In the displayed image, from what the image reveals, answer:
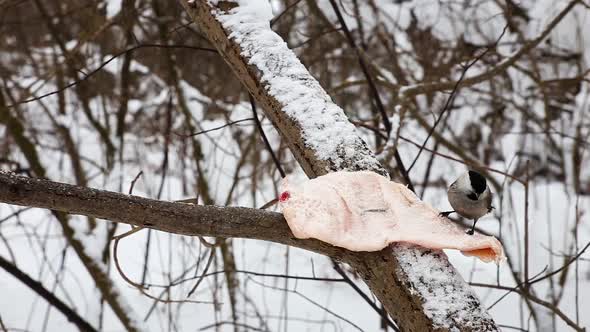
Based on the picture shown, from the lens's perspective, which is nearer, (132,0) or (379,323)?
(132,0)

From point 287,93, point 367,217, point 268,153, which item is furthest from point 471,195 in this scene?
point 268,153

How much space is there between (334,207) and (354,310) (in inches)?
69.0

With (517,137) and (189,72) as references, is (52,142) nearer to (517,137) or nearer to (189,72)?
(189,72)

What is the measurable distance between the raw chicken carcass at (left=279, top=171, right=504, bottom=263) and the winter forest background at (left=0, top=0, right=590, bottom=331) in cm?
53

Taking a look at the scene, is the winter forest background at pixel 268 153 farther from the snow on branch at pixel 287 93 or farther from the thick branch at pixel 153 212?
the thick branch at pixel 153 212

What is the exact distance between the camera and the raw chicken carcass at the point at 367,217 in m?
1.19

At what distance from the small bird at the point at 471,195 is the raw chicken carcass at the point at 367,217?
151mm

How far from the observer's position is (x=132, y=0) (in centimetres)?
256

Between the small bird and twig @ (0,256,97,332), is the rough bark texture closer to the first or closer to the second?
the small bird

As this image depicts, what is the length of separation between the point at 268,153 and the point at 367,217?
233cm

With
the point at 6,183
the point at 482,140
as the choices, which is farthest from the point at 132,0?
the point at 482,140

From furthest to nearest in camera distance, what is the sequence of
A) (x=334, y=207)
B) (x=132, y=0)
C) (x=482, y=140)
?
1. (x=482, y=140)
2. (x=132, y=0)
3. (x=334, y=207)

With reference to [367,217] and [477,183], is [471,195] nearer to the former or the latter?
[477,183]

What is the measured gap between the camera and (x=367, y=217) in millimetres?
1271
